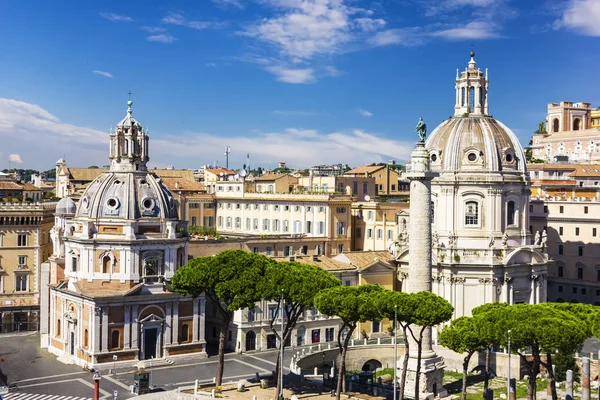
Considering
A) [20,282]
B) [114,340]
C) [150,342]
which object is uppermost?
[20,282]

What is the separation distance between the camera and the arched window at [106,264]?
62.8 meters

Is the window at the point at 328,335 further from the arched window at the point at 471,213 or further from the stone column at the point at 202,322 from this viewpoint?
the arched window at the point at 471,213

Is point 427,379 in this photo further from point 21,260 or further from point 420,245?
point 21,260

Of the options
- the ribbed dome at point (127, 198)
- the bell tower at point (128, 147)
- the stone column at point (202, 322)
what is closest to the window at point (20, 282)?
the ribbed dome at point (127, 198)

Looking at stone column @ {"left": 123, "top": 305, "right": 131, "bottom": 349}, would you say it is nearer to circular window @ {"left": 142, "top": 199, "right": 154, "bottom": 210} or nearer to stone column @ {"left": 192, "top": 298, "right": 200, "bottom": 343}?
stone column @ {"left": 192, "top": 298, "right": 200, "bottom": 343}

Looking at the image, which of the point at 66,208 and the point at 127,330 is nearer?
the point at 127,330

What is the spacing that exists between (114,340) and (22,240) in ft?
69.5

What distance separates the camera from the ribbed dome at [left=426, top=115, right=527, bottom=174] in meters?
67.9

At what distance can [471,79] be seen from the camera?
71.8 metres

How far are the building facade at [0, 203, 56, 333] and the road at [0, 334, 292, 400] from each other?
8693mm

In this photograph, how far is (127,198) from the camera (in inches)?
2507

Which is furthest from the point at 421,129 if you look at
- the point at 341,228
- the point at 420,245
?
the point at 341,228

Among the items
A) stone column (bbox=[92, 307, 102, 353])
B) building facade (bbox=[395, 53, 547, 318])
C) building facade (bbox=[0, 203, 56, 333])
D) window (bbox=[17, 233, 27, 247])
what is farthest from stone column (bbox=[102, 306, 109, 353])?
building facade (bbox=[395, 53, 547, 318])

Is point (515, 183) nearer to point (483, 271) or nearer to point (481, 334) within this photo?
point (483, 271)
